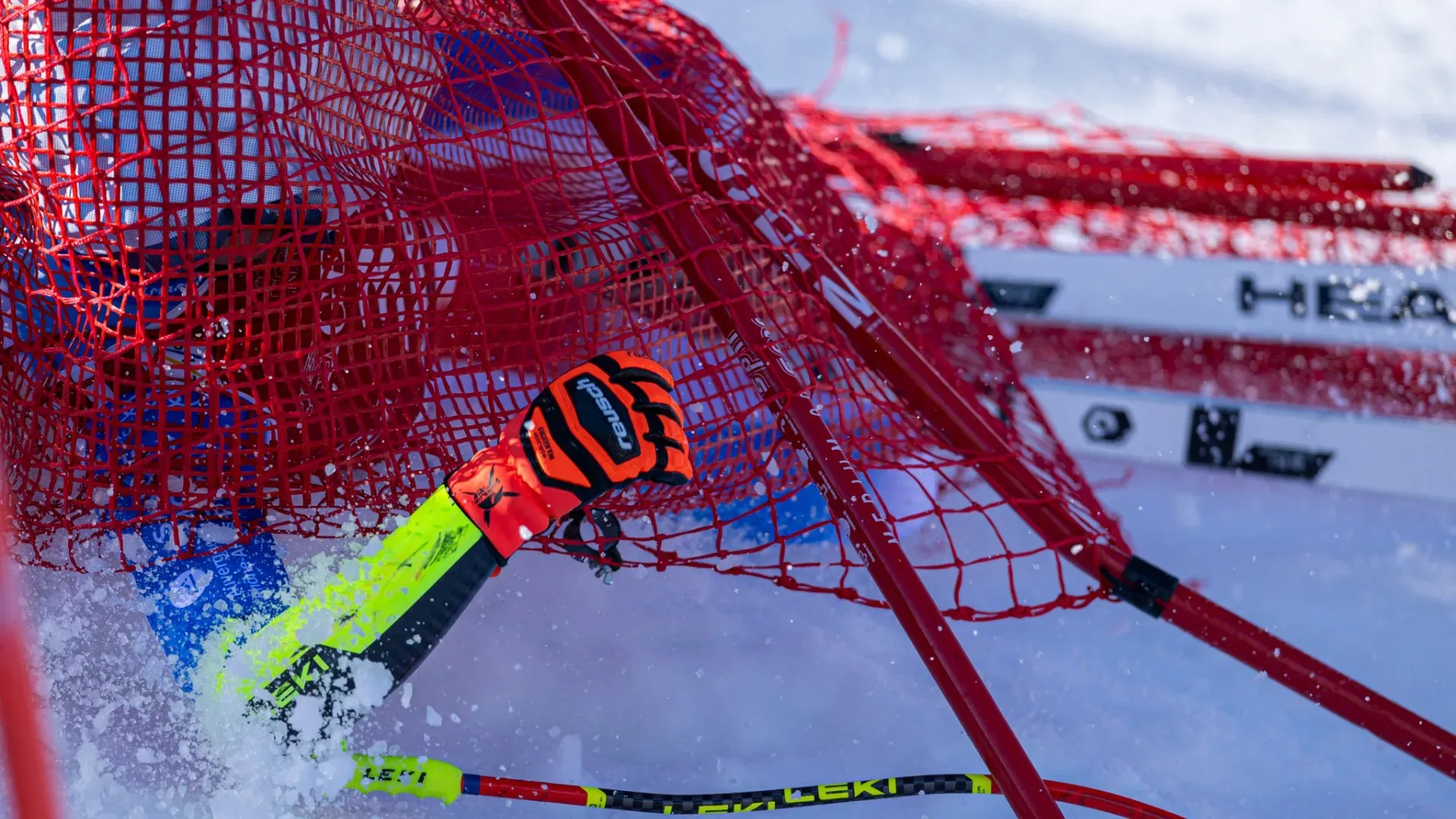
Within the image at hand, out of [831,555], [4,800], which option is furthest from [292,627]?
[831,555]

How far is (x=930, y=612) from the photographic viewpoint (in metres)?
1.67

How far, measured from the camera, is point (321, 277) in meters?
1.68

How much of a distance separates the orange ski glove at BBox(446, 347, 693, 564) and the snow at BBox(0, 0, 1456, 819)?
0.51 metres

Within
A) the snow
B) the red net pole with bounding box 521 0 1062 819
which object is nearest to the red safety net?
the snow

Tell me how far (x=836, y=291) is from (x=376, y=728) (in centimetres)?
108

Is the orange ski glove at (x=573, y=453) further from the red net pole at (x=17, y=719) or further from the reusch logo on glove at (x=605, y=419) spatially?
the red net pole at (x=17, y=719)

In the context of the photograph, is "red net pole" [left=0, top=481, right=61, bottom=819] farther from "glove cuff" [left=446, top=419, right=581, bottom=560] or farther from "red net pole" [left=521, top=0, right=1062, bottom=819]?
"red net pole" [left=521, top=0, right=1062, bottom=819]

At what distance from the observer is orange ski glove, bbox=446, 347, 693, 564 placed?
1.60 m

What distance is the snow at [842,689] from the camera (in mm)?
1838

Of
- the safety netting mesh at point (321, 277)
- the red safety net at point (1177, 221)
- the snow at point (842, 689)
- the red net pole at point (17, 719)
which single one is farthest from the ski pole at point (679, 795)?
the red safety net at point (1177, 221)

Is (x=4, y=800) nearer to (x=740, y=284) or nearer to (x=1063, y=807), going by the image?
(x=740, y=284)

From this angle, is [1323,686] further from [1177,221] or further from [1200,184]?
[1177,221]

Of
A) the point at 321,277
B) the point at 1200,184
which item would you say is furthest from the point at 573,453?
the point at 1200,184

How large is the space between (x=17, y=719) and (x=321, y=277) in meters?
0.86
